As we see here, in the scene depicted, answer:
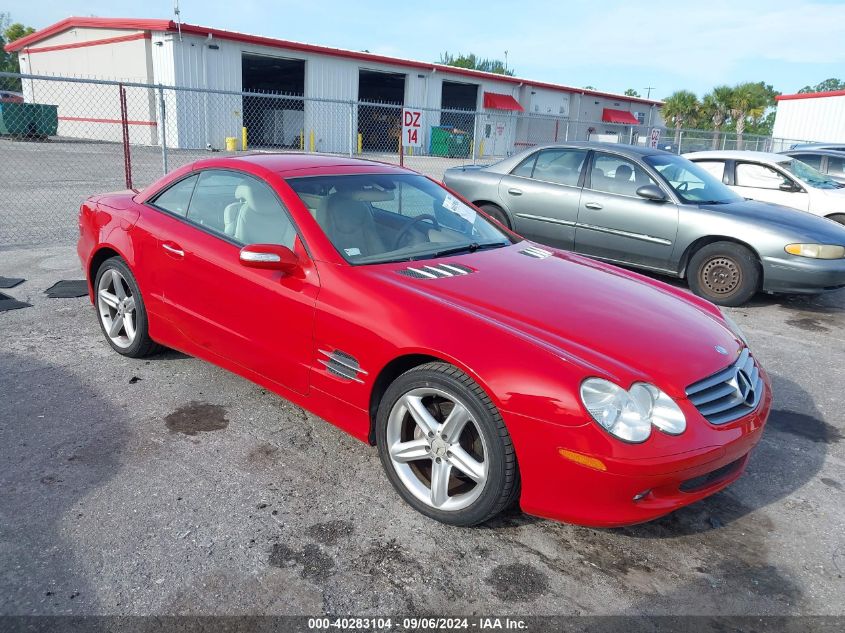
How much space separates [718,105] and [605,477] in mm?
43181

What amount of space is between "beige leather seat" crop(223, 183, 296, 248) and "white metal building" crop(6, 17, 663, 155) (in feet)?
52.2

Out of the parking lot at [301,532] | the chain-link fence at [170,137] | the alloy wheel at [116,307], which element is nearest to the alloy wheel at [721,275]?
the parking lot at [301,532]

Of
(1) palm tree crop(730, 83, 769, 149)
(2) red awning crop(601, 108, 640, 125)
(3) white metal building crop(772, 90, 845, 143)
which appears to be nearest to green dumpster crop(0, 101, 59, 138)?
(3) white metal building crop(772, 90, 845, 143)

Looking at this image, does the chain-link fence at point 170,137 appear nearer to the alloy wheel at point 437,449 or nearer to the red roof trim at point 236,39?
the red roof trim at point 236,39

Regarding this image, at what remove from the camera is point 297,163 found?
12.8 feet

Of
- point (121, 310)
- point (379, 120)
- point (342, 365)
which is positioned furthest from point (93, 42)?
point (342, 365)

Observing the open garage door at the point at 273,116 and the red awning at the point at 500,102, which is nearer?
the open garage door at the point at 273,116

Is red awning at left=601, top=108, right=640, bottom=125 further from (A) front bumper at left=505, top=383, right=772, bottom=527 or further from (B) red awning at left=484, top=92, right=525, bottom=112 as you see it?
(A) front bumper at left=505, top=383, right=772, bottom=527

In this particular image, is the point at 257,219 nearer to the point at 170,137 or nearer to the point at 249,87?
the point at 170,137

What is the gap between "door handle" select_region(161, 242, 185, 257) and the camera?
382 cm

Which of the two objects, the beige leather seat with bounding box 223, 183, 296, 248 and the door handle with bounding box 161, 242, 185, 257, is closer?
the beige leather seat with bounding box 223, 183, 296, 248

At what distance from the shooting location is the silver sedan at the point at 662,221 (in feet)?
21.2

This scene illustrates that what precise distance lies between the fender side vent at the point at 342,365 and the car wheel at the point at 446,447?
194 millimetres

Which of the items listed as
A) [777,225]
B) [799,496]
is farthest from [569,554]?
[777,225]
